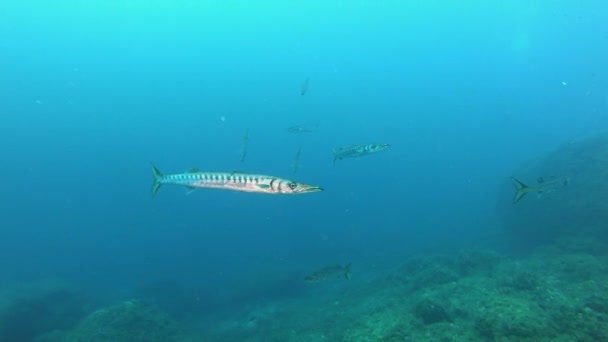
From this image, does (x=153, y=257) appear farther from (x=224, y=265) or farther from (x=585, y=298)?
(x=585, y=298)

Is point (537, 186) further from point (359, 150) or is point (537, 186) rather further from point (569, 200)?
point (569, 200)

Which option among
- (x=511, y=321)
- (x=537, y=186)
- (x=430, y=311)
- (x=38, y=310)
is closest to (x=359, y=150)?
(x=537, y=186)

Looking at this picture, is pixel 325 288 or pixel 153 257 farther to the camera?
pixel 153 257

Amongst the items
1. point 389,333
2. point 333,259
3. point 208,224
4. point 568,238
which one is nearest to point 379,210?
point 208,224

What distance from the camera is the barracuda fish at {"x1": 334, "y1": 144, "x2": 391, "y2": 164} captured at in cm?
1306

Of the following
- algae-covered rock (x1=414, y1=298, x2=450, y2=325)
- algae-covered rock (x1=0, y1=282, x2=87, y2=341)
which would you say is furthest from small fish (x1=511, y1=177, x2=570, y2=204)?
algae-covered rock (x1=0, y1=282, x2=87, y2=341)

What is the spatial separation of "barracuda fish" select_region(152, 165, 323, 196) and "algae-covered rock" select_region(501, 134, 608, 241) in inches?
659

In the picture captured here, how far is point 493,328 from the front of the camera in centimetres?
→ 836

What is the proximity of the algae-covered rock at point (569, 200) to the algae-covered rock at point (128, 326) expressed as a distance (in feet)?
60.5

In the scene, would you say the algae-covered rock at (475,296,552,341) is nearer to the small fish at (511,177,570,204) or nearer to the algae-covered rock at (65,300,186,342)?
the small fish at (511,177,570,204)

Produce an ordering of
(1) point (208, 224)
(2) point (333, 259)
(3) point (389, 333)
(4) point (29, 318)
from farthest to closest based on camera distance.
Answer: (1) point (208, 224) < (2) point (333, 259) < (4) point (29, 318) < (3) point (389, 333)

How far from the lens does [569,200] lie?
813 inches

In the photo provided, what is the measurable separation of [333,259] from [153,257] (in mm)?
24219

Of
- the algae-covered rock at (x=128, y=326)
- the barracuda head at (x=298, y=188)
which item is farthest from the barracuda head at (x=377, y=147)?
the algae-covered rock at (x=128, y=326)
